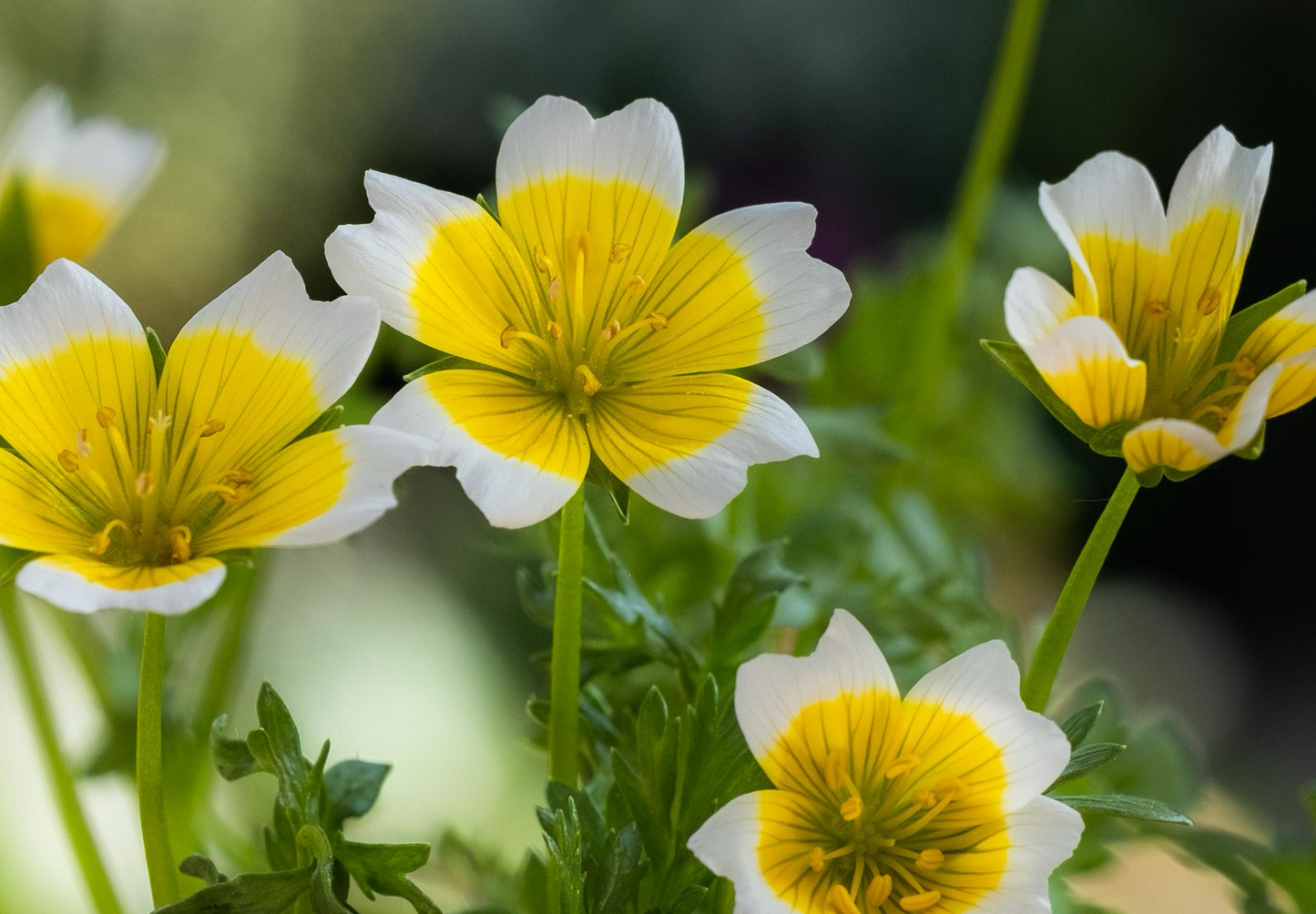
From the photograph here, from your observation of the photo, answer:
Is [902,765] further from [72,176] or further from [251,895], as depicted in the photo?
[72,176]

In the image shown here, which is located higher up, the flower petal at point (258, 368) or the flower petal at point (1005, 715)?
the flower petal at point (258, 368)

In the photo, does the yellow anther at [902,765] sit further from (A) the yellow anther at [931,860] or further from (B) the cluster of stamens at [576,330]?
(B) the cluster of stamens at [576,330]

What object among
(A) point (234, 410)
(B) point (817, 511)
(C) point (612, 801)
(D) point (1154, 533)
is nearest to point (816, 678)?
(C) point (612, 801)

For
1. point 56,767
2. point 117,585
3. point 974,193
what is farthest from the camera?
point 974,193

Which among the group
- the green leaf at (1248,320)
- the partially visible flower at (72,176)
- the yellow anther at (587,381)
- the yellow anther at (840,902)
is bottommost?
the yellow anther at (840,902)

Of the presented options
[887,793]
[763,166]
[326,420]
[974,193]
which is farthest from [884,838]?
[763,166]

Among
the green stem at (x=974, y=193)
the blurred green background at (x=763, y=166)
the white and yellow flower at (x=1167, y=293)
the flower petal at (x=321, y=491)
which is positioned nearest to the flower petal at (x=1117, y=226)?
the white and yellow flower at (x=1167, y=293)

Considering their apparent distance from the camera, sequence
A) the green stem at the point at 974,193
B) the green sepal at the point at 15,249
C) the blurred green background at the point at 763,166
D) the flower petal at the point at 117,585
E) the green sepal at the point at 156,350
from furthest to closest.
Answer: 1. the blurred green background at the point at 763,166
2. the green stem at the point at 974,193
3. the green sepal at the point at 15,249
4. the green sepal at the point at 156,350
5. the flower petal at the point at 117,585
